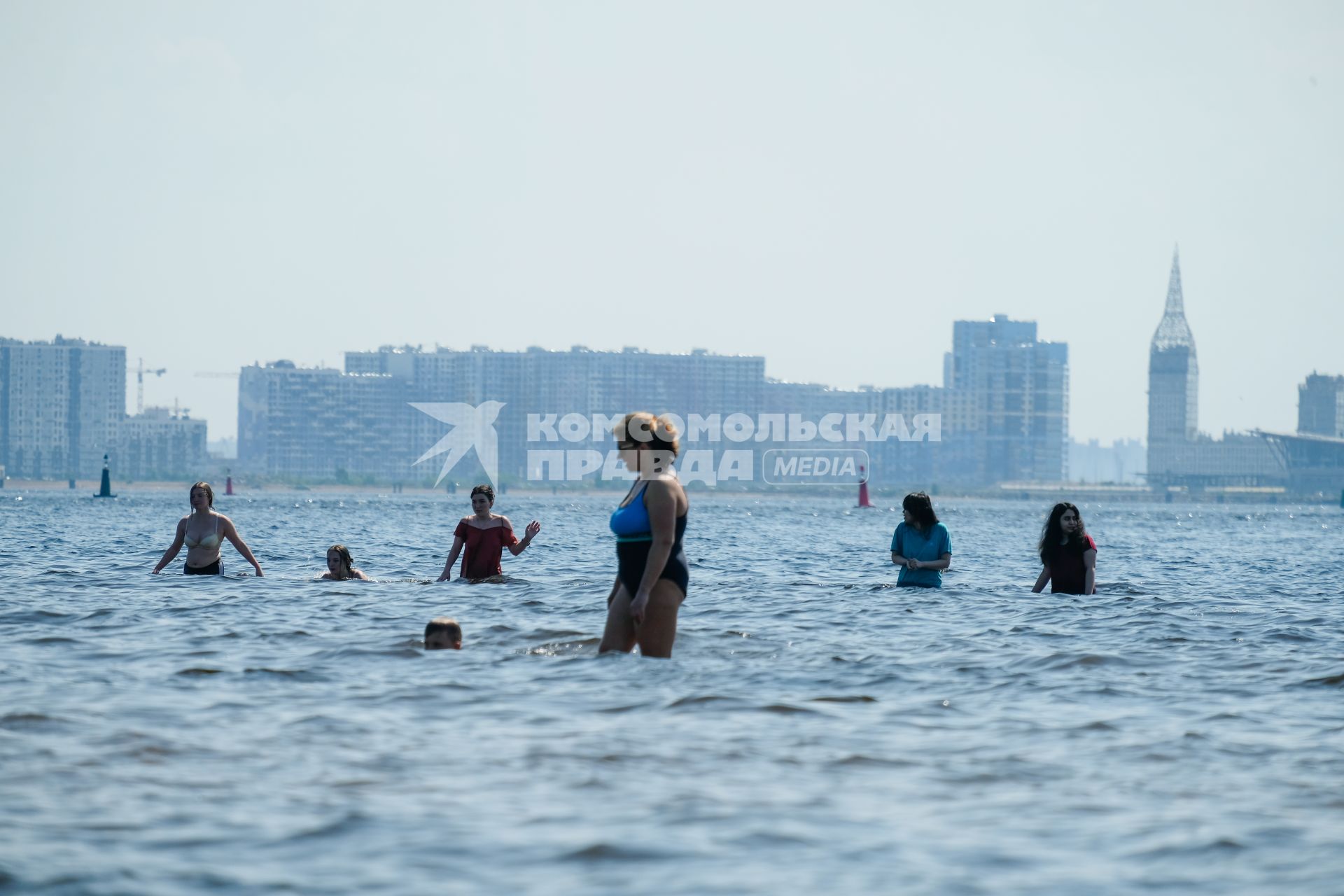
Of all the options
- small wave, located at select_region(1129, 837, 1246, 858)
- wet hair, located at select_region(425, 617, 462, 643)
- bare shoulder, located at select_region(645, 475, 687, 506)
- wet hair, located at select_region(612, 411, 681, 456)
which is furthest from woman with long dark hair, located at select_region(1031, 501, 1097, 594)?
small wave, located at select_region(1129, 837, 1246, 858)

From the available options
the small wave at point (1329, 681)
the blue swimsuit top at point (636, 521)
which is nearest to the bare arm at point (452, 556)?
the blue swimsuit top at point (636, 521)

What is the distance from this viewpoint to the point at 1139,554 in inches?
1502

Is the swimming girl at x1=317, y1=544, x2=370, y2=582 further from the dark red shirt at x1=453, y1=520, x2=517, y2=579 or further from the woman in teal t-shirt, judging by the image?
the woman in teal t-shirt

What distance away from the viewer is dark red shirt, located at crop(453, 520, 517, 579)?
653 inches

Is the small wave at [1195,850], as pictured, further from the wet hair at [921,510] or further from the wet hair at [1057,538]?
the wet hair at [1057,538]

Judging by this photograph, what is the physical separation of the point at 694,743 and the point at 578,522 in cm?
5656

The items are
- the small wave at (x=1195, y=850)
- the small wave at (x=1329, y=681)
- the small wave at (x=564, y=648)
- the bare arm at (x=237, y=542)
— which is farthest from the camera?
the bare arm at (x=237, y=542)

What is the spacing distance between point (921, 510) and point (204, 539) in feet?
25.1

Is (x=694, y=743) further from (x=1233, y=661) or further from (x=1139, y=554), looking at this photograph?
(x=1139, y=554)

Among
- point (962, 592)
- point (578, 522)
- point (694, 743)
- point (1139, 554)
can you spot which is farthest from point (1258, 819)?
point (578, 522)

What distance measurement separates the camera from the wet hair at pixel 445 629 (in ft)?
37.9

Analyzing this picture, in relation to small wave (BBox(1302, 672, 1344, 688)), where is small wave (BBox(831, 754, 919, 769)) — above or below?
below

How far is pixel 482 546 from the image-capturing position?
16.9 m

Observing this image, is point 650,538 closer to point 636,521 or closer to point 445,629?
point 636,521
